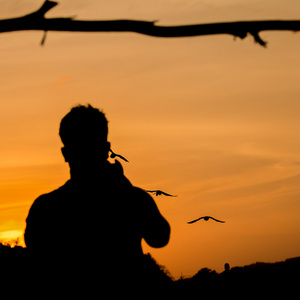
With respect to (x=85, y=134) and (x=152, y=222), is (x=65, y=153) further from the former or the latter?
(x=152, y=222)

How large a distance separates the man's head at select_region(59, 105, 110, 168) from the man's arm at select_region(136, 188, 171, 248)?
0.35 meters

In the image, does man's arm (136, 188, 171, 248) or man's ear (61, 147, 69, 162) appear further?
man's ear (61, 147, 69, 162)

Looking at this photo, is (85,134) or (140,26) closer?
(140,26)

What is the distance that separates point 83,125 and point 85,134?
61 millimetres

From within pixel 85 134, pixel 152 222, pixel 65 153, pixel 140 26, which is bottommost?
pixel 152 222

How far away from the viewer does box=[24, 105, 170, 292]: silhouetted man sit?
3.84 meters

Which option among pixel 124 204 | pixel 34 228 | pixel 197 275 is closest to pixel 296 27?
pixel 124 204

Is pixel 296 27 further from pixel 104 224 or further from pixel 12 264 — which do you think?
pixel 12 264

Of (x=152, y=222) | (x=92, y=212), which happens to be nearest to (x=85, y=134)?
(x=92, y=212)

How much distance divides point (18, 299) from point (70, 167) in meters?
0.85

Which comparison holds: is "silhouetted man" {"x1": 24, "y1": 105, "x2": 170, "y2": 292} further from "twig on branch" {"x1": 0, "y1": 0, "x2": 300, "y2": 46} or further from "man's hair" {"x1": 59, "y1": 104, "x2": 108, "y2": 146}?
"twig on branch" {"x1": 0, "y1": 0, "x2": 300, "y2": 46}

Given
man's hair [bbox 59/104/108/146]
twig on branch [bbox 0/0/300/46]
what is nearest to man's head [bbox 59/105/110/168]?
man's hair [bbox 59/104/108/146]

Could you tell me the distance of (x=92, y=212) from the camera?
3.89 m

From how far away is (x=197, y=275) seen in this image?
17.9ft
